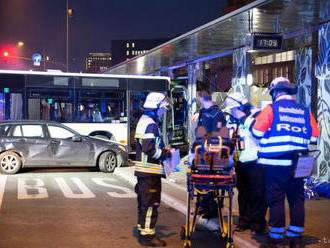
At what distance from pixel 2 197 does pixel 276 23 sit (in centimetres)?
854

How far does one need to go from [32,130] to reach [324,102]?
27.4 feet

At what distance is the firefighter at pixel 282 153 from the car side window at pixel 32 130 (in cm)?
1011

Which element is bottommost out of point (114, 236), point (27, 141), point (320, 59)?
point (114, 236)

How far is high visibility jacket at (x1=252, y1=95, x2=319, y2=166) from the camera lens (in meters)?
6.43

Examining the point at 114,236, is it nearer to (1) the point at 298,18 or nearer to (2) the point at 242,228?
(2) the point at 242,228

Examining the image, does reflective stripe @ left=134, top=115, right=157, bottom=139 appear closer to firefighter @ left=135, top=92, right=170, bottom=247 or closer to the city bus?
firefighter @ left=135, top=92, right=170, bottom=247

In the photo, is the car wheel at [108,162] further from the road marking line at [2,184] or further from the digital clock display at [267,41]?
the digital clock display at [267,41]

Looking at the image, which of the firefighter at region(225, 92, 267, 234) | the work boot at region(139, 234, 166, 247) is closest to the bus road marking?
the firefighter at region(225, 92, 267, 234)

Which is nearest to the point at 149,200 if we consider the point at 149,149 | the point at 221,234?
the point at 149,149

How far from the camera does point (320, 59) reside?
13125mm

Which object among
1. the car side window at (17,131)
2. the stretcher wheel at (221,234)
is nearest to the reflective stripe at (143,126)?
the stretcher wheel at (221,234)

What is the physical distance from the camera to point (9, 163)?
15.0 meters

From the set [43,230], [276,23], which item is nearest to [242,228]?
[43,230]

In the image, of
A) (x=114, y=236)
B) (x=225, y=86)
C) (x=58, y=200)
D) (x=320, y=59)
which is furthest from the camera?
(x=225, y=86)
